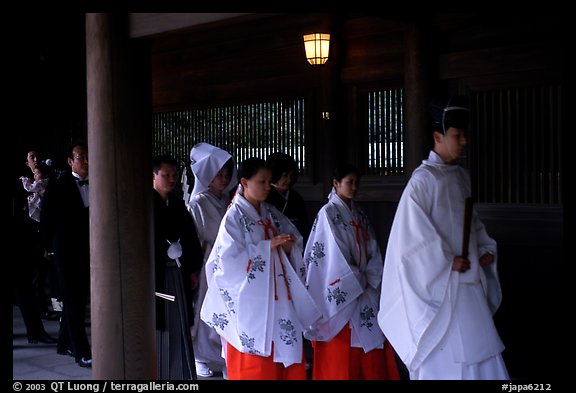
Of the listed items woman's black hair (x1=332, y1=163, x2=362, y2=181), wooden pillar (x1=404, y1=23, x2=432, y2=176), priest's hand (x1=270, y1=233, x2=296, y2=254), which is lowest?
priest's hand (x1=270, y1=233, x2=296, y2=254)

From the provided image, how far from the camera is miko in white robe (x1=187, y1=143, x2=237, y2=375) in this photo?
750 cm

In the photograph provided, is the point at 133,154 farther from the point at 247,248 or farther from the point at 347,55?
the point at 347,55

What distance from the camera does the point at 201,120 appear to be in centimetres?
1053

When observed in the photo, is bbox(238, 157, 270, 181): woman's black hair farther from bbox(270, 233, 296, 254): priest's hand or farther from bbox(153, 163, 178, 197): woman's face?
bbox(153, 163, 178, 197): woman's face

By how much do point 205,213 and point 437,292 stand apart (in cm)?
321

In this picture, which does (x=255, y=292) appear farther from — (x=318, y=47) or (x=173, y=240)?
(x=318, y=47)

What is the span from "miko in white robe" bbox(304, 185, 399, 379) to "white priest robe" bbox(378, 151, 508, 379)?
3.19ft

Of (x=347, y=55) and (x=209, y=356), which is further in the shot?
(x=347, y=55)

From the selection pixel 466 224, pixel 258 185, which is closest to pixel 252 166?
pixel 258 185

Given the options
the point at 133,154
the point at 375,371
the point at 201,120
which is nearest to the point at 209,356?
the point at 375,371

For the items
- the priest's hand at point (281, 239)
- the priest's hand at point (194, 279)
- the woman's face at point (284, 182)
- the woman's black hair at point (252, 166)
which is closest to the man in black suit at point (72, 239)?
the priest's hand at point (194, 279)

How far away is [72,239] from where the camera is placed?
769cm

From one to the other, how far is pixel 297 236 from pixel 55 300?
3.90 m

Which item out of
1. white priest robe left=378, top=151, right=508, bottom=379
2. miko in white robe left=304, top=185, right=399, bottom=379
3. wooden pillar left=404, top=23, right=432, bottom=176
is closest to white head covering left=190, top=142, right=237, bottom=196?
Answer: miko in white robe left=304, top=185, right=399, bottom=379
